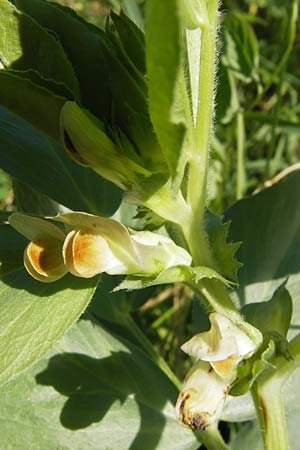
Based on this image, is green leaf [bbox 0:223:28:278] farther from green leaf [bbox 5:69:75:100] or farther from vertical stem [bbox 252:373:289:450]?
vertical stem [bbox 252:373:289:450]

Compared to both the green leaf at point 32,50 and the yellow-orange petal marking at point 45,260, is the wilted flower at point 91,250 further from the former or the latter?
the green leaf at point 32,50

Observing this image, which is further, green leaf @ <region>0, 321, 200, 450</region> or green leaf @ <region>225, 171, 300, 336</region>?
green leaf @ <region>225, 171, 300, 336</region>

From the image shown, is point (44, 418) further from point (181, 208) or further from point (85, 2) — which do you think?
point (85, 2)

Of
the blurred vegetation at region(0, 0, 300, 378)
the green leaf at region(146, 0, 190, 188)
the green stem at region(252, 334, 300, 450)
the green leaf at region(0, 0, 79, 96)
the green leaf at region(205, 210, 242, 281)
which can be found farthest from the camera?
the blurred vegetation at region(0, 0, 300, 378)

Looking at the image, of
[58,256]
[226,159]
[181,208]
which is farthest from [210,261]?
[226,159]

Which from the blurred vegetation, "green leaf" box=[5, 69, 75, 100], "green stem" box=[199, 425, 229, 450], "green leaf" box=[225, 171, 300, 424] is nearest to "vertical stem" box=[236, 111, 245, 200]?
the blurred vegetation
